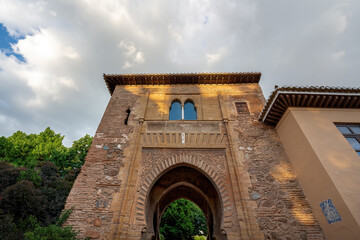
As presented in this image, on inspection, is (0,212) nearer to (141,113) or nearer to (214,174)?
(141,113)

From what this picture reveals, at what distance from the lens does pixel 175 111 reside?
8.10 metres

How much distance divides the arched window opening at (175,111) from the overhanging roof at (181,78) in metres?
1.38

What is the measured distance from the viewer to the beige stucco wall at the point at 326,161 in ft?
13.5

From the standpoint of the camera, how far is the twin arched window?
7.86 m

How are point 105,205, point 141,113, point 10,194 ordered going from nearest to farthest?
1. point 105,205
2. point 10,194
3. point 141,113

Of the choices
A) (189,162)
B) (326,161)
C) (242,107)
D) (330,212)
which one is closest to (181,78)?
(242,107)

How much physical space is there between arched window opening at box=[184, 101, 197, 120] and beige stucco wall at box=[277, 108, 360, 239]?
3766 mm

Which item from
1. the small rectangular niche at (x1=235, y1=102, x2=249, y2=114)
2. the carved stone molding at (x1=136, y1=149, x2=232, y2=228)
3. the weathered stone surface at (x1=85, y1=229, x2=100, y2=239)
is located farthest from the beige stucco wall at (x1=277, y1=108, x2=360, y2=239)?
the weathered stone surface at (x1=85, y1=229, x2=100, y2=239)

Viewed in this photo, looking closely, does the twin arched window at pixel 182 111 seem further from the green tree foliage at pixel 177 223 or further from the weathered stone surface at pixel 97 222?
the green tree foliage at pixel 177 223

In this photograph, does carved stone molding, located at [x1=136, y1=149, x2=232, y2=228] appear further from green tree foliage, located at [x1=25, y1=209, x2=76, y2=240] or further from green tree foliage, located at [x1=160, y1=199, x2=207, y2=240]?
green tree foliage, located at [x1=160, y1=199, x2=207, y2=240]

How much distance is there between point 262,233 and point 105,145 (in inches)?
243

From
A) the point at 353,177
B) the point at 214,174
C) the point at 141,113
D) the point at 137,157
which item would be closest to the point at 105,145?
the point at 137,157

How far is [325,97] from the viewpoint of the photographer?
5.89 m

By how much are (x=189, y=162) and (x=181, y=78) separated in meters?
4.71
